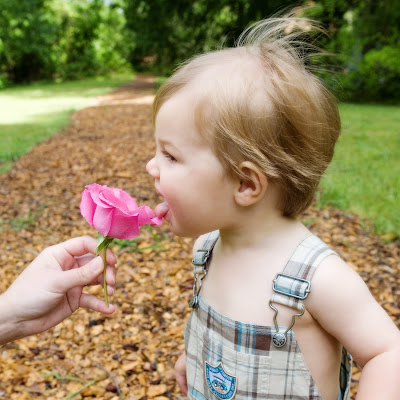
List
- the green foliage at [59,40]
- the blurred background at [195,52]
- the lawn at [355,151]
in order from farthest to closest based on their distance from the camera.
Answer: the green foliage at [59,40], the blurred background at [195,52], the lawn at [355,151]

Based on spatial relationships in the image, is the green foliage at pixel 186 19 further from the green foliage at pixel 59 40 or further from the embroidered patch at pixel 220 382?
the embroidered patch at pixel 220 382

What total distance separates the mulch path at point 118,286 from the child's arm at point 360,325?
1.17 metres

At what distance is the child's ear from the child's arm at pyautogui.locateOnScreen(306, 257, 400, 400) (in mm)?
264

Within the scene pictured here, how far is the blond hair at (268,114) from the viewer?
123 cm

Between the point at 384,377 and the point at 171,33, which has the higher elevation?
the point at 171,33

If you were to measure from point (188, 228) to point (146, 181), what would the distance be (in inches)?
146

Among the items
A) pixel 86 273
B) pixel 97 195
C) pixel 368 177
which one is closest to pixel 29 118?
pixel 368 177

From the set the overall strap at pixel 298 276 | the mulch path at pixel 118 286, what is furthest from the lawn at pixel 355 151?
the overall strap at pixel 298 276

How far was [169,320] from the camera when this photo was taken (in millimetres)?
2645

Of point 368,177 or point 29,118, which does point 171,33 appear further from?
point 368,177

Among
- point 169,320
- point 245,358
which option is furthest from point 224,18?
point 245,358

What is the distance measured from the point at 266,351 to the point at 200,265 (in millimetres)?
378

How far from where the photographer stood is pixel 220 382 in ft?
4.54

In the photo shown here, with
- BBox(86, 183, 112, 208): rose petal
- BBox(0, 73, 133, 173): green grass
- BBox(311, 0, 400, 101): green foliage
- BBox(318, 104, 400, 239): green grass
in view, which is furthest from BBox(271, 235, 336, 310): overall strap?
BBox(311, 0, 400, 101): green foliage
